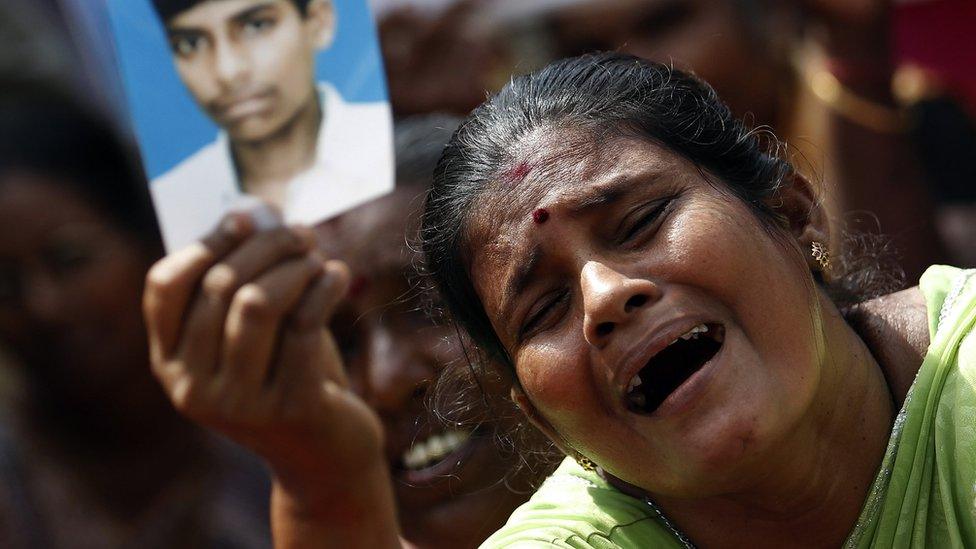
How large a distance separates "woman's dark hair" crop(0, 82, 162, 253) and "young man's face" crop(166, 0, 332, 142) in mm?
1638

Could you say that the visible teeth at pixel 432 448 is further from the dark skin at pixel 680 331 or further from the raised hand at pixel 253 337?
the raised hand at pixel 253 337

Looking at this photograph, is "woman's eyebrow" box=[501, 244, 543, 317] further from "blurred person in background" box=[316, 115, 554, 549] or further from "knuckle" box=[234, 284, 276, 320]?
"blurred person in background" box=[316, 115, 554, 549]

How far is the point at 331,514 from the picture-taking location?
7.95 feet

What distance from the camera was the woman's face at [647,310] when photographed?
2.05m

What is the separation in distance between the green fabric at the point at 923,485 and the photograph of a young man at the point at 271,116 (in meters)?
0.70

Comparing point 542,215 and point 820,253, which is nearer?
point 542,215

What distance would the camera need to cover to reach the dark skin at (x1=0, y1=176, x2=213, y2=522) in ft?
12.1

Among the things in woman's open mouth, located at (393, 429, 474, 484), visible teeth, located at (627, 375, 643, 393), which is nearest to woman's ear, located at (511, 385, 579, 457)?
visible teeth, located at (627, 375, 643, 393)

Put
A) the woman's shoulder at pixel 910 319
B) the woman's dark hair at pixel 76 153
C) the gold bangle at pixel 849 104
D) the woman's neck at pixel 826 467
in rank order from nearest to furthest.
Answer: the woman's neck at pixel 826 467
the woman's shoulder at pixel 910 319
the woman's dark hair at pixel 76 153
the gold bangle at pixel 849 104

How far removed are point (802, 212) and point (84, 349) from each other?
86.8 inches

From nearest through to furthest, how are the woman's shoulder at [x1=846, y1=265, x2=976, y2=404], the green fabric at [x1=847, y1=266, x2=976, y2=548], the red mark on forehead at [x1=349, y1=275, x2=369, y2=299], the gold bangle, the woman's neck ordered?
the green fabric at [x1=847, y1=266, x2=976, y2=548], the woman's neck, the woman's shoulder at [x1=846, y1=265, x2=976, y2=404], the red mark on forehead at [x1=349, y1=275, x2=369, y2=299], the gold bangle

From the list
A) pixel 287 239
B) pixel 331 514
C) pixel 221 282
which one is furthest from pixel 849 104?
pixel 221 282

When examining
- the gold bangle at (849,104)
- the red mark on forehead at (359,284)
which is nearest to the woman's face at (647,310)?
the red mark on forehead at (359,284)

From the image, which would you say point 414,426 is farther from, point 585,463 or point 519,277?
point 519,277
